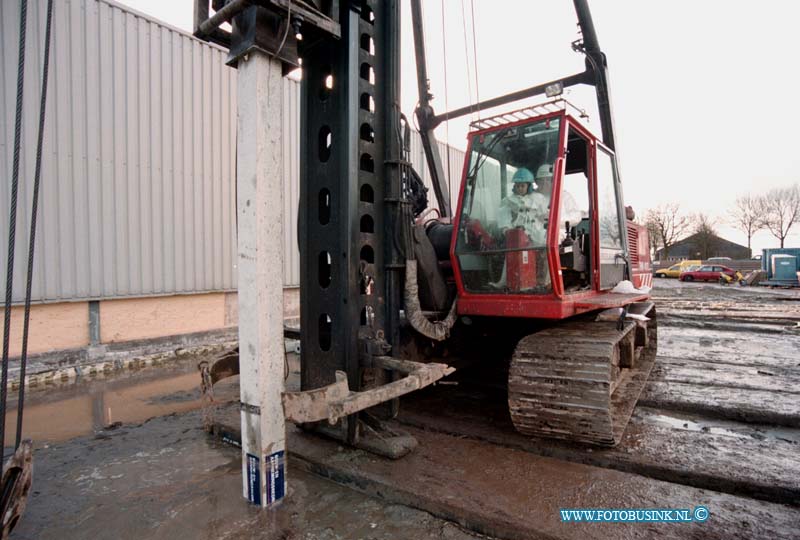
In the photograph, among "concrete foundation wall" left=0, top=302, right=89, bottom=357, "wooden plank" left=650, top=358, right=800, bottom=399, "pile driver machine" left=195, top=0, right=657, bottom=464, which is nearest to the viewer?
"pile driver machine" left=195, top=0, right=657, bottom=464

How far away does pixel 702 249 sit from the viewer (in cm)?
5100

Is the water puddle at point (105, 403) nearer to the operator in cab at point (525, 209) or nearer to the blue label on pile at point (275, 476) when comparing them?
the blue label on pile at point (275, 476)

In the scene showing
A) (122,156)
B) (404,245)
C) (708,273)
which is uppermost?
(122,156)

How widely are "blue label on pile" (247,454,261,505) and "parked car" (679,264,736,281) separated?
37.0 metres

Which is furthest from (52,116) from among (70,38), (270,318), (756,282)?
(756,282)

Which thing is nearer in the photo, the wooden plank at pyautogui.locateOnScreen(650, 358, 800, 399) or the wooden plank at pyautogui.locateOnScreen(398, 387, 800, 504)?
the wooden plank at pyautogui.locateOnScreen(398, 387, 800, 504)

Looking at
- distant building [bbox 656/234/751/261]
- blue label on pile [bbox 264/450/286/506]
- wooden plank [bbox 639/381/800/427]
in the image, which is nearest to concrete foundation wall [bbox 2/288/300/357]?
blue label on pile [bbox 264/450/286/506]

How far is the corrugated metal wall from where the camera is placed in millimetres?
6203

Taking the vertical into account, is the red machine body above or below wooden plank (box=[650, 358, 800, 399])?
above

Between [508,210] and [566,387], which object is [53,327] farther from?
[566,387]

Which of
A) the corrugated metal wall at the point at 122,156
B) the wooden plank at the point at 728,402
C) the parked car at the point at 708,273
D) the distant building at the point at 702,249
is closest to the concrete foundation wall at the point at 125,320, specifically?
the corrugated metal wall at the point at 122,156

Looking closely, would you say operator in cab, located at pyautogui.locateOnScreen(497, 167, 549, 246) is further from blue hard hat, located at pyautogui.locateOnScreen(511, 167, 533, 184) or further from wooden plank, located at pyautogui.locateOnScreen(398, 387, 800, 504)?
wooden plank, located at pyautogui.locateOnScreen(398, 387, 800, 504)

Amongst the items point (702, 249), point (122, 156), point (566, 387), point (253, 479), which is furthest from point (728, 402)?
point (702, 249)

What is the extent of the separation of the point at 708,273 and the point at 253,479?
37.3 meters
